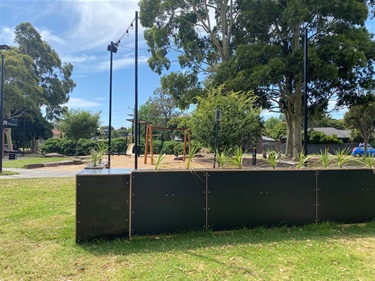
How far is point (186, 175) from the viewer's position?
13.8ft

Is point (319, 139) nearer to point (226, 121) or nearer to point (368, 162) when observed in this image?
point (226, 121)

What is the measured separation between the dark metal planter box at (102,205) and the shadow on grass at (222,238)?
14 cm

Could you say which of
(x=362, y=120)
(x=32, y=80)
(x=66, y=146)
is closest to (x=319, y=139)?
(x=362, y=120)

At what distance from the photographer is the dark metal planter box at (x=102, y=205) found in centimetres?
384

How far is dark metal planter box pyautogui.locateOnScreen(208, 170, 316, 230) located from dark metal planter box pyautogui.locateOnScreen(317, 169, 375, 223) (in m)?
0.20

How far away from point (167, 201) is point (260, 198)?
145 cm

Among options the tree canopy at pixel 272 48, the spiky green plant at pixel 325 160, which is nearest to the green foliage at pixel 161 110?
the tree canopy at pixel 272 48

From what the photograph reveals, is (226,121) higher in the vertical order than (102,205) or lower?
higher

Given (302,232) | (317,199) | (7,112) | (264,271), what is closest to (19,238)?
(264,271)

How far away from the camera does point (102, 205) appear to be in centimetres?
389

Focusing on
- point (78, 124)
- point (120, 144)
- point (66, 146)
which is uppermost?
point (78, 124)

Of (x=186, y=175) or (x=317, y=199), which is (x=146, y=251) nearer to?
(x=186, y=175)

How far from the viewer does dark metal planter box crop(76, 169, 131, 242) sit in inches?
151

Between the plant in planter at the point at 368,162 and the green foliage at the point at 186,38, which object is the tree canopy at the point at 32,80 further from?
the plant in planter at the point at 368,162
